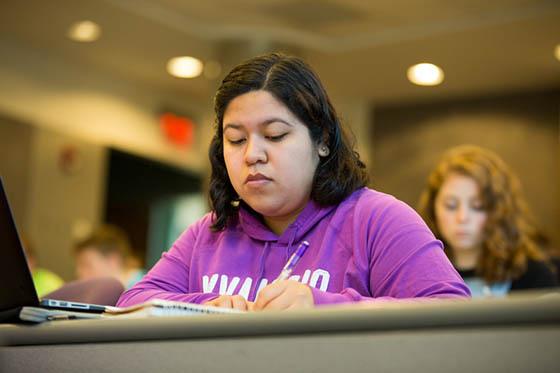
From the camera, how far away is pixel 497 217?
319 cm

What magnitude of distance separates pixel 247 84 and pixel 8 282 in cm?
60

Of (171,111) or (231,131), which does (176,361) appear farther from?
(171,111)

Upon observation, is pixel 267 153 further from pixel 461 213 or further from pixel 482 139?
pixel 482 139

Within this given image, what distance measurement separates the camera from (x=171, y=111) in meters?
7.33

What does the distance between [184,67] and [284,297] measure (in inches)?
218

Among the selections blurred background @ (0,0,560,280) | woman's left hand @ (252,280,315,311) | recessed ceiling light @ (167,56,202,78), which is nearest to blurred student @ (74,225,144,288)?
blurred background @ (0,0,560,280)

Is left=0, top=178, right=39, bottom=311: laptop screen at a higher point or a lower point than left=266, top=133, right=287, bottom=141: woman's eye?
lower

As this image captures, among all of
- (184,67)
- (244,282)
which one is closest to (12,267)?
(244,282)

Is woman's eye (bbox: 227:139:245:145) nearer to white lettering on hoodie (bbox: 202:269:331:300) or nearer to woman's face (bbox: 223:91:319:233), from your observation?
woman's face (bbox: 223:91:319:233)

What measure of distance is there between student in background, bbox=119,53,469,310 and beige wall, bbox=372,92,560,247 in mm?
5126

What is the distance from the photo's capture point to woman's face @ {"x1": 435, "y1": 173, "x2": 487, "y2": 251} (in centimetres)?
321

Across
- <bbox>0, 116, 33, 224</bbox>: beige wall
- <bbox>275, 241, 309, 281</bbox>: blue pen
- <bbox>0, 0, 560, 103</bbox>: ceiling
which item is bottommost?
<bbox>275, 241, 309, 281</bbox>: blue pen

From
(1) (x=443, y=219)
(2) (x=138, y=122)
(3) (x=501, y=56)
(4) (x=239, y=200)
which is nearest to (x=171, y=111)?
(2) (x=138, y=122)

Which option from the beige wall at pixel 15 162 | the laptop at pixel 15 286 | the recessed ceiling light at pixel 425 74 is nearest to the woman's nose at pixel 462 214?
the laptop at pixel 15 286
